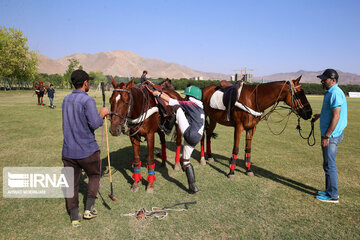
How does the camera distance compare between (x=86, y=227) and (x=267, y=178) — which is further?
(x=267, y=178)

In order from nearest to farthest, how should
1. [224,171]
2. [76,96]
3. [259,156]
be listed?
[76,96] → [224,171] → [259,156]

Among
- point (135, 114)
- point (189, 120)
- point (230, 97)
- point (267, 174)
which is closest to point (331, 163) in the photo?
Answer: point (267, 174)

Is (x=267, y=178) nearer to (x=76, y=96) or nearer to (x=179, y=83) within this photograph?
(x=76, y=96)

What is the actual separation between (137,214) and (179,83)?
189ft

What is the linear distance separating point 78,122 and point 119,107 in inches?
33.3

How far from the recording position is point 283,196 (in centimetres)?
482

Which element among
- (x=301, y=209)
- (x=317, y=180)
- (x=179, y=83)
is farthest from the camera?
(x=179, y=83)

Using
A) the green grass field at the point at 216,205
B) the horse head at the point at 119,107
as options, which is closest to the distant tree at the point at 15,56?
the green grass field at the point at 216,205

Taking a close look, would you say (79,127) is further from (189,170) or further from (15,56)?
(15,56)

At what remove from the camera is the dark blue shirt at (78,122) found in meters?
3.37

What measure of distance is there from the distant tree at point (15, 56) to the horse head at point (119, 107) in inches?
1956

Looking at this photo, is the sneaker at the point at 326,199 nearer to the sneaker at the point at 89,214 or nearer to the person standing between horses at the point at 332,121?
the person standing between horses at the point at 332,121

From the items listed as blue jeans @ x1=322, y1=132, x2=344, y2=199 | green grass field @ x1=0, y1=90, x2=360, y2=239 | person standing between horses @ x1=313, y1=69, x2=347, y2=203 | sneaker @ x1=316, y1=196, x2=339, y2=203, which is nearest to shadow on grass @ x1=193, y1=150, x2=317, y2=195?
green grass field @ x1=0, y1=90, x2=360, y2=239

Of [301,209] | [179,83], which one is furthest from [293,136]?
[179,83]
